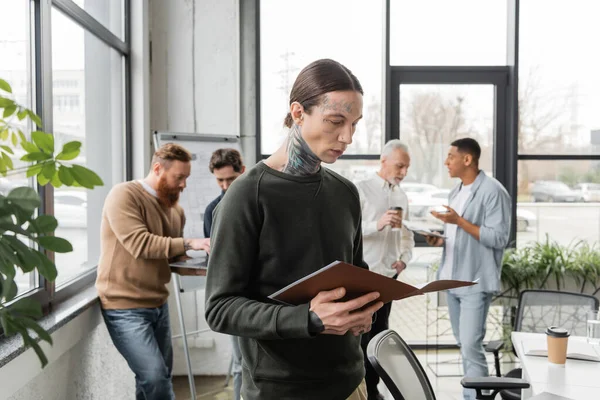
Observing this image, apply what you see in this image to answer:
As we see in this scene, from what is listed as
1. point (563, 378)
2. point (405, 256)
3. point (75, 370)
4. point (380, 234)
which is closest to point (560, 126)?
point (405, 256)

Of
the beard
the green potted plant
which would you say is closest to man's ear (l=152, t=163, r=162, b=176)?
the beard

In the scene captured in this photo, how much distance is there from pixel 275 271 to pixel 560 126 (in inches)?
174

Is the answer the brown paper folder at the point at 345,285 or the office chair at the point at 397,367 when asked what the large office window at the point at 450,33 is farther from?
the brown paper folder at the point at 345,285

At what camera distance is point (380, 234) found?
4.13 m

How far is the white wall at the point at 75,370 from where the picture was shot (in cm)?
245

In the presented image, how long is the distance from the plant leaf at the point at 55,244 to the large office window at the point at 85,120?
6.89 feet

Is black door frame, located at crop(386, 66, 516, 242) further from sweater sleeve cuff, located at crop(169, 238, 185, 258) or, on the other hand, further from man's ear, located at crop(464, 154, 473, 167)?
sweater sleeve cuff, located at crop(169, 238, 185, 258)

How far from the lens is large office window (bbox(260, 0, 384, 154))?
5.13 meters

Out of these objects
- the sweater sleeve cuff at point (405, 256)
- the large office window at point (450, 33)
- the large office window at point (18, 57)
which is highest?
the large office window at point (450, 33)

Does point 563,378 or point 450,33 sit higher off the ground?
point 450,33

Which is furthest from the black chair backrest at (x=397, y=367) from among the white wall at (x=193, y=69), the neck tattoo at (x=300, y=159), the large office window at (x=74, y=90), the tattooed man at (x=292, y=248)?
the white wall at (x=193, y=69)

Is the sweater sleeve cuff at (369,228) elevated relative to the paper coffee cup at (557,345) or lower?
elevated

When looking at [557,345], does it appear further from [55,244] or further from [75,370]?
[75,370]

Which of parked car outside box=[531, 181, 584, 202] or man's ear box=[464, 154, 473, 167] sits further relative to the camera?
parked car outside box=[531, 181, 584, 202]
